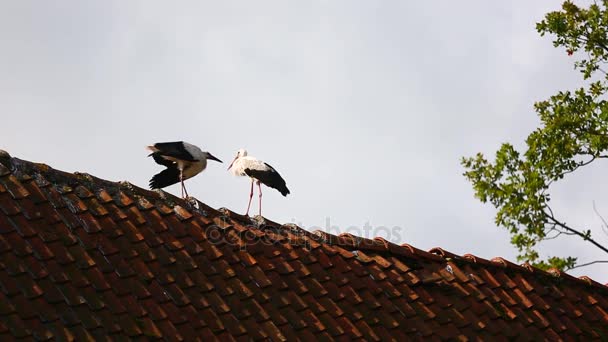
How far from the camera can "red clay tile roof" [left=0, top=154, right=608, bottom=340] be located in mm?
7344

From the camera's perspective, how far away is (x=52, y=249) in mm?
7652

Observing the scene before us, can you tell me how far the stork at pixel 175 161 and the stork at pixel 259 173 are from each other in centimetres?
117

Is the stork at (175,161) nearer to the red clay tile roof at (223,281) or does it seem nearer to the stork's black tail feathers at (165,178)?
the stork's black tail feathers at (165,178)

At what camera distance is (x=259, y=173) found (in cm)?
1412

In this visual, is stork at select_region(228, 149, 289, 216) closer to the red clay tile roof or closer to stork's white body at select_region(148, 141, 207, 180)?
stork's white body at select_region(148, 141, 207, 180)

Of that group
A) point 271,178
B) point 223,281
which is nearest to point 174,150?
point 271,178

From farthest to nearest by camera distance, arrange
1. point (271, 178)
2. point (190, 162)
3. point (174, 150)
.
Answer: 1. point (271, 178)
2. point (190, 162)
3. point (174, 150)

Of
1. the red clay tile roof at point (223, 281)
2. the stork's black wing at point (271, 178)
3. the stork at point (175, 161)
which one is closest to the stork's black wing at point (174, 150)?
the stork at point (175, 161)

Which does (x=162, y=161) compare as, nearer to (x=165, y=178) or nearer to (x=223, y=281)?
(x=165, y=178)

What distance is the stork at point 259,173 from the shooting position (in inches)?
545

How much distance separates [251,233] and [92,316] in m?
2.13

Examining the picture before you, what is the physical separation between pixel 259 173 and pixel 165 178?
185 centimetres

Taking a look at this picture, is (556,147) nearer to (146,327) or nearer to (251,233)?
(251,233)

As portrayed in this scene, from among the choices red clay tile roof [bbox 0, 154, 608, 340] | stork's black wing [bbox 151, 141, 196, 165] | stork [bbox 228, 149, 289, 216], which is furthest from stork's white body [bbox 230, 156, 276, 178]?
red clay tile roof [bbox 0, 154, 608, 340]
